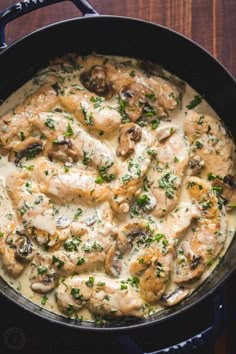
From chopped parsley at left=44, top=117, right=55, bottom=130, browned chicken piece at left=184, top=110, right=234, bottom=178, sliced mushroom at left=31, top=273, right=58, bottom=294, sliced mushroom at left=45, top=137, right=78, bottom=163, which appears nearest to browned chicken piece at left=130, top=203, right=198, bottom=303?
browned chicken piece at left=184, top=110, right=234, bottom=178

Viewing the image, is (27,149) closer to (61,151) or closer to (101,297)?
(61,151)

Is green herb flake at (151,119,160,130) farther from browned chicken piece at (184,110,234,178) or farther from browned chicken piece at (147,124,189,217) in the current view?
browned chicken piece at (184,110,234,178)

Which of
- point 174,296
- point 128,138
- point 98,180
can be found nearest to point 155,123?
point 128,138

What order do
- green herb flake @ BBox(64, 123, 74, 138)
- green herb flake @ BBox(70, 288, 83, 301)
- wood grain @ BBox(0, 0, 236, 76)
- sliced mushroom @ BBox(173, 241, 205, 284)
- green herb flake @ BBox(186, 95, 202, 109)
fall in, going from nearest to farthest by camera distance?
1. green herb flake @ BBox(70, 288, 83, 301)
2. sliced mushroom @ BBox(173, 241, 205, 284)
3. green herb flake @ BBox(64, 123, 74, 138)
4. green herb flake @ BBox(186, 95, 202, 109)
5. wood grain @ BBox(0, 0, 236, 76)

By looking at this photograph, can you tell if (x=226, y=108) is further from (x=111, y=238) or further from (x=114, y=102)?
(x=111, y=238)

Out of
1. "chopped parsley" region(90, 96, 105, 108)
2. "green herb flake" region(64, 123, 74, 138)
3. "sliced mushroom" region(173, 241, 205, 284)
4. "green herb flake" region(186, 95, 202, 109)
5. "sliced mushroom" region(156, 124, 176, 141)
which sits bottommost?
"sliced mushroom" region(173, 241, 205, 284)

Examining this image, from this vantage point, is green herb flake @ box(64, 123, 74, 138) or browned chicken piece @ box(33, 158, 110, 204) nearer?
browned chicken piece @ box(33, 158, 110, 204)

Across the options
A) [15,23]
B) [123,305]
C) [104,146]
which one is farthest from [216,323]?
[15,23]
